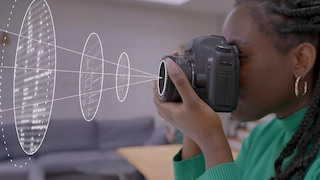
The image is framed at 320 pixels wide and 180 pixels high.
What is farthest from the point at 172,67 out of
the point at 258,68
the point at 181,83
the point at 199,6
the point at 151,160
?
the point at 151,160

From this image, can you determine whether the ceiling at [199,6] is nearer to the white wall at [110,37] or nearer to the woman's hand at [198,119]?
the white wall at [110,37]

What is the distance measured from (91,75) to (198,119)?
148 mm

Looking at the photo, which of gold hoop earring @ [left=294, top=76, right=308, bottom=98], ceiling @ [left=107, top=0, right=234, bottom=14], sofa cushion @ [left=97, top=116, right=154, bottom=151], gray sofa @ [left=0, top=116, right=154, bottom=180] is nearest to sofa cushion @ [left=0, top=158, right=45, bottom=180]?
Answer: gray sofa @ [left=0, top=116, right=154, bottom=180]

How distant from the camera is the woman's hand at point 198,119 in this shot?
395mm

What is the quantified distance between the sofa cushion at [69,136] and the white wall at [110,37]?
0.01 metres

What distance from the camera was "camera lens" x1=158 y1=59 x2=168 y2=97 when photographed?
0.41 meters

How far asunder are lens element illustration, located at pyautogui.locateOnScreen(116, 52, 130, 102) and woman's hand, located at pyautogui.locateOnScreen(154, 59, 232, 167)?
2.5 inches

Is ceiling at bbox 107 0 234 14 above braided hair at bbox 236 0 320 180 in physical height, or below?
above

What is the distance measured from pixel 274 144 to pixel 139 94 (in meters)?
0.25

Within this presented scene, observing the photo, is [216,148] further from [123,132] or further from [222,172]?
[123,132]

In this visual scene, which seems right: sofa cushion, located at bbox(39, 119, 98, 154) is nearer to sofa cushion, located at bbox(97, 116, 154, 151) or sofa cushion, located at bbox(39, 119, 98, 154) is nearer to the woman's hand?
sofa cushion, located at bbox(97, 116, 154, 151)

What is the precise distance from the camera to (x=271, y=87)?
43 centimetres

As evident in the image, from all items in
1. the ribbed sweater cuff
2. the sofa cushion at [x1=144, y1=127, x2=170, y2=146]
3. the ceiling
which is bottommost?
the sofa cushion at [x1=144, y1=127, x2=170, y2=146]

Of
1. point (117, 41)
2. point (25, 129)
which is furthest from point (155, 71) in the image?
point (25, 129)
